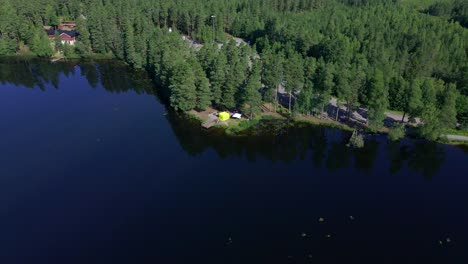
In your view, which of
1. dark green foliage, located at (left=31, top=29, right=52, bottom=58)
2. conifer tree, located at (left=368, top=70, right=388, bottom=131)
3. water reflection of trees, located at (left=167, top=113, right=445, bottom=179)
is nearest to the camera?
water reflection of trees, located at (left=167, top=113, right=445, bottom=179)

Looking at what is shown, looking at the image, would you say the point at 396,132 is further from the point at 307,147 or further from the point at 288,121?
the point at 288,121

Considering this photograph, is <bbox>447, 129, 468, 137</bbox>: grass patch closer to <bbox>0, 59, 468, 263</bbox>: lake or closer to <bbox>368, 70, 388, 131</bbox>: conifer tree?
<bbox>0, 59, 468, 263</bbox>: lake

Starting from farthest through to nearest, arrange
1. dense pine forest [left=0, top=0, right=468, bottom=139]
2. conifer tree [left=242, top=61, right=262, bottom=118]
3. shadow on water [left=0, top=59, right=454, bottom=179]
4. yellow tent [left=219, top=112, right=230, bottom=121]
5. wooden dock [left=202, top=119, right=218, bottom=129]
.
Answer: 1. yellow tent [left=219, top=112, right=230, bottom=121]
2. wooden dock [left=202, top=119, right=218, bottom=129]
3. dense pine forest [left=0, top=0, right=468, bottom=139]
4. conifer tree [left=242, top=61, right=262, bottom=118]
5. shadow on water [left=0, top=59, right=454, bottom=179]

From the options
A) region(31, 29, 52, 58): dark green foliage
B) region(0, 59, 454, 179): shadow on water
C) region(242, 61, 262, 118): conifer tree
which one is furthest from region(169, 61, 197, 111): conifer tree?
region(31, 29, 52, 58): dark green foliage

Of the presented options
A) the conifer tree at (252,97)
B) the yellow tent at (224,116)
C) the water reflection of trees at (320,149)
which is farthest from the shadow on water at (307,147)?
the conifer tree at (252,97)

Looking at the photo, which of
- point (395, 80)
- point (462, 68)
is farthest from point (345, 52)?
point (462, 68)

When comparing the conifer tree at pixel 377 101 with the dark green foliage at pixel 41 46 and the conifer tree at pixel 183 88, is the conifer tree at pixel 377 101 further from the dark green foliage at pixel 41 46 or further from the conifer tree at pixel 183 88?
the dark green foliage at pixel 41 46

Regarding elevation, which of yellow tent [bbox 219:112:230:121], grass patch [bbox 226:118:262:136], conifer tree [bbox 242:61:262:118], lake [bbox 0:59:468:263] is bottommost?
lake [bbox 0:59:468:263]
